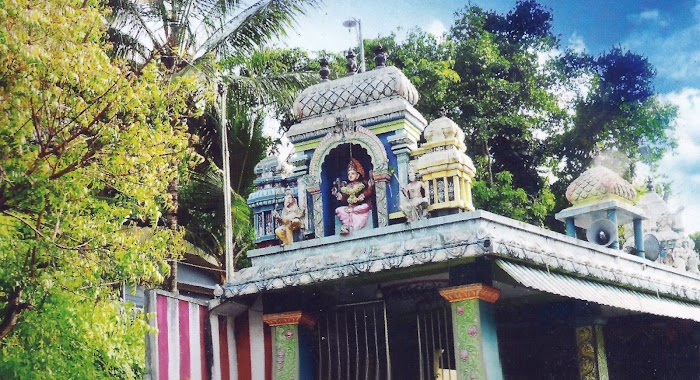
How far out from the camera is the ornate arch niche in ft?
38.7

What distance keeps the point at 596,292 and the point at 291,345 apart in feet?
13.1

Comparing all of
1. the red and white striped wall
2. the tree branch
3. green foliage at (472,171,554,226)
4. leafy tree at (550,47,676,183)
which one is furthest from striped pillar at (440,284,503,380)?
leafy tree at (550,47,676,183)

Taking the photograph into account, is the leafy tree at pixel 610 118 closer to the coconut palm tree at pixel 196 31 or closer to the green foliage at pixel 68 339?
the coconut palm tree at pixel 196 31

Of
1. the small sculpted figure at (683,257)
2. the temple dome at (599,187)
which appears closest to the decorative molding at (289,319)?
the temple dome at (599,187)

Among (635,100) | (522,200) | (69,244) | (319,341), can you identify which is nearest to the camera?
(69,244)

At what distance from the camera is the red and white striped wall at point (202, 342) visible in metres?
11.1

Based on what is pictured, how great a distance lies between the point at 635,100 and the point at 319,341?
15.8 metres

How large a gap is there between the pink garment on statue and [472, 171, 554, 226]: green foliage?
910 cm

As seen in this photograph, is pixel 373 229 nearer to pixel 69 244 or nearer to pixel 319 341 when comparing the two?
pixel 319 341

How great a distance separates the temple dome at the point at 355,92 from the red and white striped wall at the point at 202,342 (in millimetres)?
2914

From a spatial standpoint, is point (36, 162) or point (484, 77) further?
point (484, 77)

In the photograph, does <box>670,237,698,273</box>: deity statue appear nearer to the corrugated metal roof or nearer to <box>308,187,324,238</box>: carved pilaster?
the corrugated metal roof

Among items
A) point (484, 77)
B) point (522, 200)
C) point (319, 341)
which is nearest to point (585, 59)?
point (484, 77)

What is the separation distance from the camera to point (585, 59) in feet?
82.3
